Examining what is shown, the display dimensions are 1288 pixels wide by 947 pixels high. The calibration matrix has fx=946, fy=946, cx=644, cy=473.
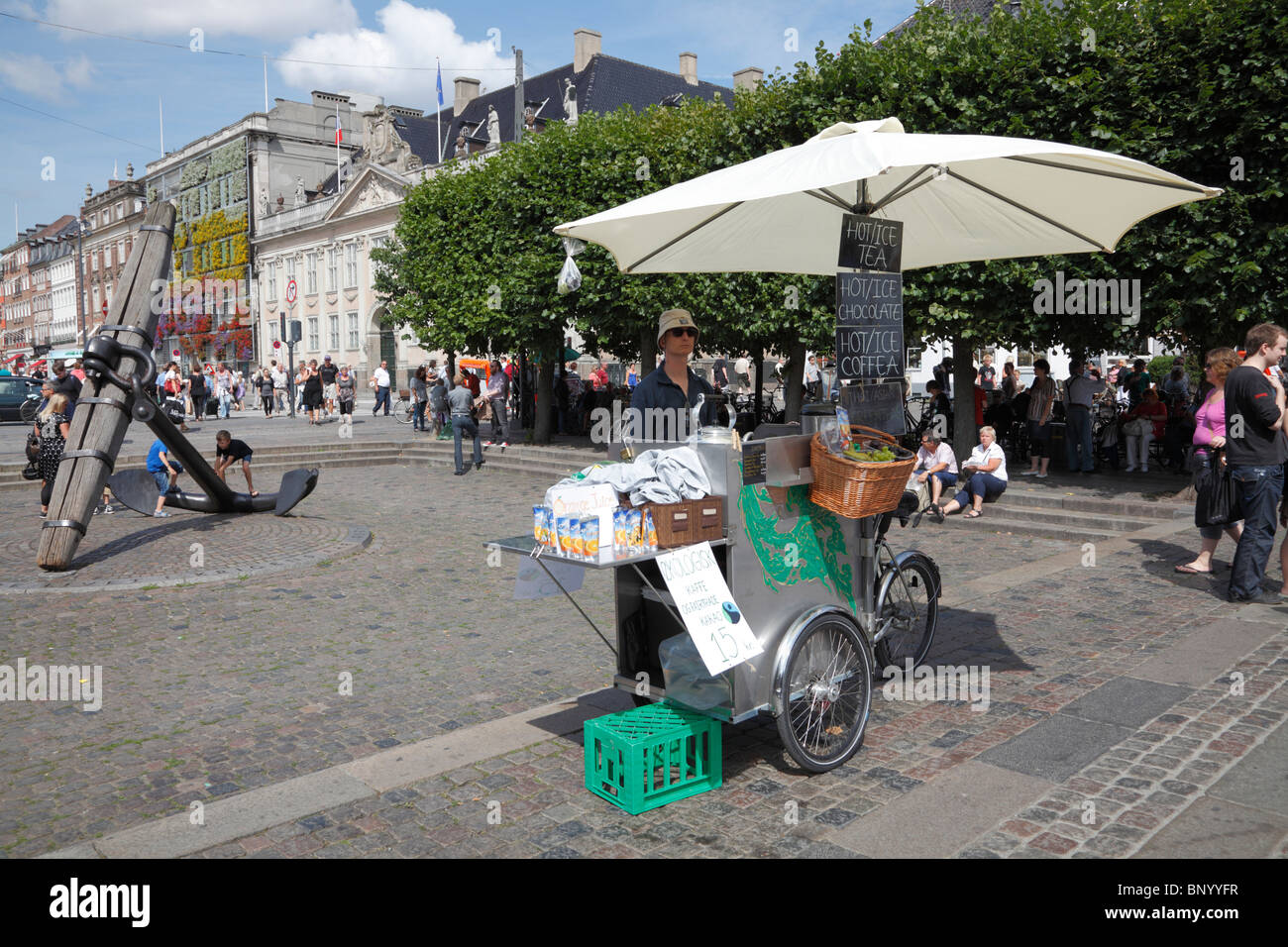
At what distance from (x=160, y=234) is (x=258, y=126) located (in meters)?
68.0

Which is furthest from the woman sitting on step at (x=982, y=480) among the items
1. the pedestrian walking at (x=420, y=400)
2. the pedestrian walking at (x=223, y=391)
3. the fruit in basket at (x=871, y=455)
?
the pedestrian walking at (x=223, y=391)

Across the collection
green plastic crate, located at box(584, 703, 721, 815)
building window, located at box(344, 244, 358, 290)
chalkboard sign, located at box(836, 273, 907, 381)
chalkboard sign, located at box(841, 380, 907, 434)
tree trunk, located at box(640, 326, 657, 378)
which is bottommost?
green plastic crate, located at box(584, 703, 721, 815)

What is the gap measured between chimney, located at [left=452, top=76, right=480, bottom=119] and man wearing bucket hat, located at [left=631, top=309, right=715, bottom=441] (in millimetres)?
62048

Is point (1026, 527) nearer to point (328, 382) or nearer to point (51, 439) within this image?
point (51, 439)

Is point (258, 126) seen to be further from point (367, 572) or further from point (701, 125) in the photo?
point (367, 572)

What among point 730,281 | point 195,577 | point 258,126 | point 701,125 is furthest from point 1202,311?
point 258,126

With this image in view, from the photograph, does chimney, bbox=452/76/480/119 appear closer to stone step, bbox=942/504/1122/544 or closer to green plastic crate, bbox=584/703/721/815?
stone step, bbox=942/504/1122/544

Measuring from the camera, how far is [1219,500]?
7430mm

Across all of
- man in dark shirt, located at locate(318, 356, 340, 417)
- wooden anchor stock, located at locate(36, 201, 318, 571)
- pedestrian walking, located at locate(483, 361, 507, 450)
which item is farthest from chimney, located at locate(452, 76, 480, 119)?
wooden anchor stock, located at locate(36, 201, 318, 571)

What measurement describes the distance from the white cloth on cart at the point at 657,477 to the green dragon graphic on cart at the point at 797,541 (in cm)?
24

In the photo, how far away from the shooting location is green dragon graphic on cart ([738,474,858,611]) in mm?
4227

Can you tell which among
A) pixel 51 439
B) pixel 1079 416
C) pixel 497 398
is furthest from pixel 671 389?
pixel 497 398

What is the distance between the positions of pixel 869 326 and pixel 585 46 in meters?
52.1

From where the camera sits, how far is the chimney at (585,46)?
2029 inches
